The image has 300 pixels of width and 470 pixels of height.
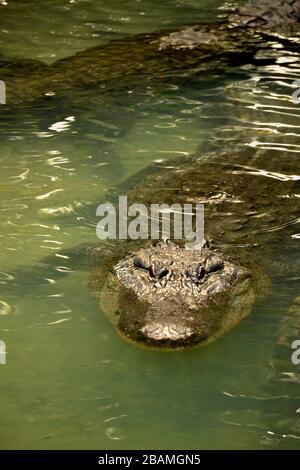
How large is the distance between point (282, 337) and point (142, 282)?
1.02 meters

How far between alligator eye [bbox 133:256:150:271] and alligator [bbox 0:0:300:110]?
3679 mm

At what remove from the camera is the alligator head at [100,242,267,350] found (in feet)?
17.1

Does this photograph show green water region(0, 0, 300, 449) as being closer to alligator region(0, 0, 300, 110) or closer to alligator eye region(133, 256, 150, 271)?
alligator region(0, 0, 300, 110)

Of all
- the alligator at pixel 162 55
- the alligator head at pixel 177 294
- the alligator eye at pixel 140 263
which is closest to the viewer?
the alligator head at pixel 177 294

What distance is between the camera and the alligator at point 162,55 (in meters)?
9.55

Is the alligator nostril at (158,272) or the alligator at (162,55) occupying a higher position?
the alligator at (162,55)

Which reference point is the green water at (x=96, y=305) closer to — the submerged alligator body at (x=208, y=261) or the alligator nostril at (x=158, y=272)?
the submerged alligator body at (x=208, y=261)

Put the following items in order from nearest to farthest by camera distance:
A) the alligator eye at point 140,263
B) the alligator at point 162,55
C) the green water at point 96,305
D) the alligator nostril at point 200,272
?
the green water at point 96,305, the alligator nostril at point 200,272, the alligator eye at point 140,263, the alligator at point 162,55

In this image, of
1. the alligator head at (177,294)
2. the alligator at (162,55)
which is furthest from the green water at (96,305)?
the alligator at (162,55)

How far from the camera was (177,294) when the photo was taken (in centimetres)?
561

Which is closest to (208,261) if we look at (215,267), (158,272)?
(215,267)

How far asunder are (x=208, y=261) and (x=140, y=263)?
0.46m

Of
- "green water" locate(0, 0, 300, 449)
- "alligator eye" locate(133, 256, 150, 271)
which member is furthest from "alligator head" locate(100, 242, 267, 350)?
"green water" locate(0, 0, 300, 449)

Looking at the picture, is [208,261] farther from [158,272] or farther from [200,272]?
[158,272]
